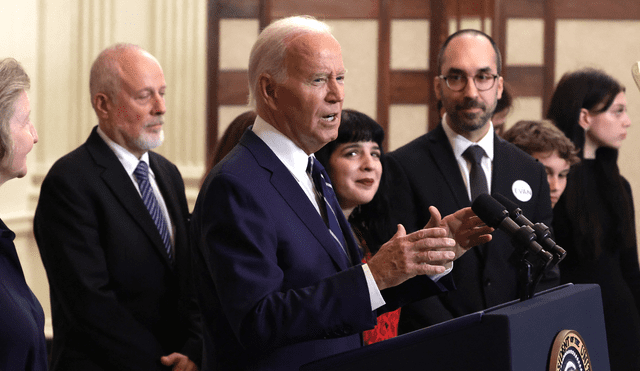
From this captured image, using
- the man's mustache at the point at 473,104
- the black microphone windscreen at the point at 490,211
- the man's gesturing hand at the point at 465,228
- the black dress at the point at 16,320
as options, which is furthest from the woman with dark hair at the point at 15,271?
the man's mustache at the point at 473,104

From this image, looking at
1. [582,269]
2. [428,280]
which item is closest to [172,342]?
[428,280]

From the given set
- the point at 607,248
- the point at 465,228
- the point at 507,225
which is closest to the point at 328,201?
the point at 465,228

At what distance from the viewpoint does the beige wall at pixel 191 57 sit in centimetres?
524

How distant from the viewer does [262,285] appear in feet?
4.58

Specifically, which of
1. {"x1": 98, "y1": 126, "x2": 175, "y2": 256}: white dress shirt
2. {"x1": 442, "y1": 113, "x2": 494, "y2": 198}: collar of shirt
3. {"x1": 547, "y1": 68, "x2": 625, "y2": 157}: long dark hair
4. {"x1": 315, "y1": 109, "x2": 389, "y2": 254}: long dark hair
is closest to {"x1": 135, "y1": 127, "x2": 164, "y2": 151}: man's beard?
{"x1": 98, "y1": 126, "x2": 175, "y2": 256}: white dress shirt

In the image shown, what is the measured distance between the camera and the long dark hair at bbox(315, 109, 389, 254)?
96.3 inches

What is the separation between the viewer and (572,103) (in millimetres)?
3238

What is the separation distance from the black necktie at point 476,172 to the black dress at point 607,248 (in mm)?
748

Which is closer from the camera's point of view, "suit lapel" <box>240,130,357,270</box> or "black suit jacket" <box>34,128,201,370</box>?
"suit lapel" <box>240,130,357,270</box>

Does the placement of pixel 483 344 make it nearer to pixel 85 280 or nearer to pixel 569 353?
pixel 569 353

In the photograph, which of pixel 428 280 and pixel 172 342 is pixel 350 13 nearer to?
pixel 172 342

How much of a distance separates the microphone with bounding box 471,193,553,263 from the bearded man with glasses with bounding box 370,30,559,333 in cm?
83

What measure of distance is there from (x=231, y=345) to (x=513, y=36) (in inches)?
177

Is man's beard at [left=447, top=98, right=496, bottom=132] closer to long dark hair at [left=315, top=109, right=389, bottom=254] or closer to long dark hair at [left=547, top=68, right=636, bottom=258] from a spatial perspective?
long dark hair at [left=315, top=109, right=389, bottom=254]
